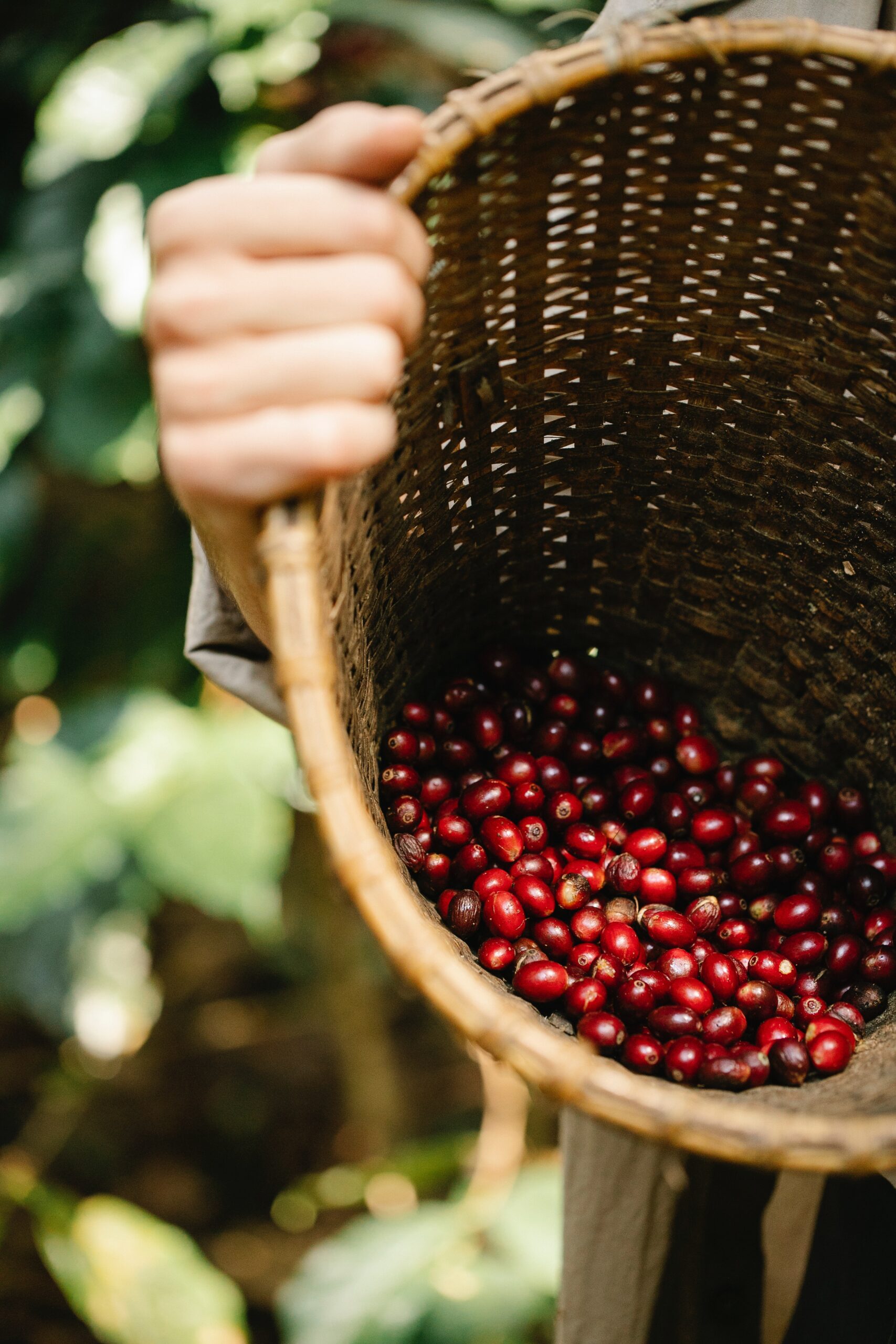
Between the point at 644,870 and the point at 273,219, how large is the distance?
2.45 feet

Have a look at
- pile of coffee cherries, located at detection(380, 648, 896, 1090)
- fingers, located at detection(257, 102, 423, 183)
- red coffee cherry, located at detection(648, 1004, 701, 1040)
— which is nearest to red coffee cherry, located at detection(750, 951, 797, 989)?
pile of coffee cherries, located at detection(380, 648, 896, 1090)

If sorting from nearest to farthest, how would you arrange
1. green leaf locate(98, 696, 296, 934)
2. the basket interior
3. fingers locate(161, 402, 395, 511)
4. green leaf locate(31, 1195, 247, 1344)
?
fingers locate(161, 402, 395, 511) < the basket interior < green leaf locate(98, 696, 296, 934) < green leaf locate(31, 1195, 247, 1344)

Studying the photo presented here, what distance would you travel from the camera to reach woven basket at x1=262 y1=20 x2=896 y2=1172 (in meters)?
0.50

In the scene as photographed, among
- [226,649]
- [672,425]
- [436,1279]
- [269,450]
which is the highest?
[269,450]

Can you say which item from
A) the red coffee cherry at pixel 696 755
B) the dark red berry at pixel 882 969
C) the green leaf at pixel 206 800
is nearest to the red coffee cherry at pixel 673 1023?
the dark red berry at pixel 882 969

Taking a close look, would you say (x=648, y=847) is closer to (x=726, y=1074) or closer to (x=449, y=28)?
(x=726, y=1074)

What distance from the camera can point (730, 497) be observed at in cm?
95

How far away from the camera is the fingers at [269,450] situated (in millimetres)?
472

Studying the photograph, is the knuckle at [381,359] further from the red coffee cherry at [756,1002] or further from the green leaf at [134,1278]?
the green leaf at [134,1278]

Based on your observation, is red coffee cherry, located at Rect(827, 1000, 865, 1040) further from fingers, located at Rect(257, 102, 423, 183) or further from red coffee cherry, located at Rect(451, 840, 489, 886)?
fingers, located at Rect(257, 102, 423, 183)

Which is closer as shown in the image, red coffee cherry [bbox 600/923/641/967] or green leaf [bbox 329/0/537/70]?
red coffee cherry [bbox 600/923/641/967]

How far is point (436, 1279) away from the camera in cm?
138

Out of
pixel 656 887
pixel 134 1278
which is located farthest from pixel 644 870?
pixel 134 1278

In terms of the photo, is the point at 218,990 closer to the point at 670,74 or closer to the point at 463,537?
the point at 463,537
